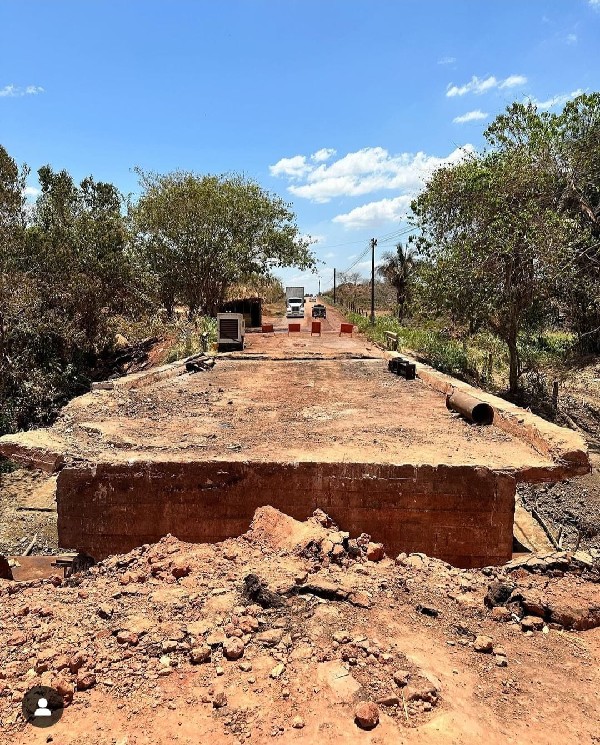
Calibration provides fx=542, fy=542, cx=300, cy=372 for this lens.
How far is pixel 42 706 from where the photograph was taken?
107 inches

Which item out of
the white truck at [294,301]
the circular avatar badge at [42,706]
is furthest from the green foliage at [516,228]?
the white truck at [294,301]

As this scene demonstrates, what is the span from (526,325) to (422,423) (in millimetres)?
12091

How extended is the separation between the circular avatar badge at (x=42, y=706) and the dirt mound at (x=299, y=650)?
0.13 ft

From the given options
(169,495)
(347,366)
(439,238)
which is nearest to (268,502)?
(169,495)

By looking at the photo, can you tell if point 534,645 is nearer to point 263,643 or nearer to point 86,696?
point 263,643

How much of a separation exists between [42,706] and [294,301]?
38422 millimetres

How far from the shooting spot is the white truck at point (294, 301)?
3981cm

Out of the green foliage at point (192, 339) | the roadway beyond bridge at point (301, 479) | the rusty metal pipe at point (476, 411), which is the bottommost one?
the roadway beyond bridge at point (301, 479)

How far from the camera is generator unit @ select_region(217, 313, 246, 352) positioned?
1730cm

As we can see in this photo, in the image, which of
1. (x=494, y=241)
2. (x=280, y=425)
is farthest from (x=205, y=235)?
(x=280, y=425)

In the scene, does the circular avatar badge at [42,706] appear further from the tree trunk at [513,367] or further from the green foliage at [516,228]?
the tree trunk at [513,367]

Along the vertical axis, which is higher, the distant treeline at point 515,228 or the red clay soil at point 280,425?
the distant treeline at point 515,228

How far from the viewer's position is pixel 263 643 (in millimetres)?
3193

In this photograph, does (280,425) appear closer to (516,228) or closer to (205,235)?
(516,228)
